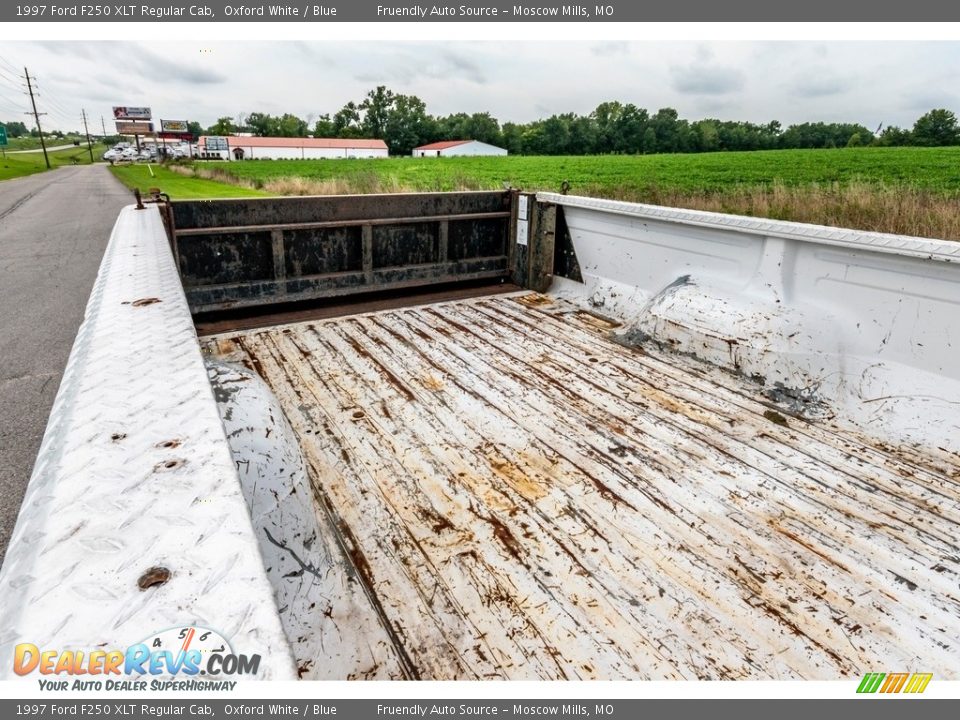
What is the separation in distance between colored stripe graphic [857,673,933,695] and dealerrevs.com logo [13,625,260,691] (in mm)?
1674

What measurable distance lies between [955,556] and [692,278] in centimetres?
233

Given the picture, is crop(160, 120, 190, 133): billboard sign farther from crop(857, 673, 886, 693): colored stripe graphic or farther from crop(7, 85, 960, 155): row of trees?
crop(857, 673, 886, 693): colored stripe graphic

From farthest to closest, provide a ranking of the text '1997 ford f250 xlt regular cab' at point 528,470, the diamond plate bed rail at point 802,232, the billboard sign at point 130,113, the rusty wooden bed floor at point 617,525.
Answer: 1. the billboard sign at point 130,113
2. the diamond plate bed rail at point 802,232
3. the rusty wooden bed floor at point 617,525
4. the text '1997 ford f250 xlt regular cab' at point 528,470

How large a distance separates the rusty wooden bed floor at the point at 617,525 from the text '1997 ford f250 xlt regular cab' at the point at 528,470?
12mm

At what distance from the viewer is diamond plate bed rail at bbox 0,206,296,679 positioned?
2.22 feet

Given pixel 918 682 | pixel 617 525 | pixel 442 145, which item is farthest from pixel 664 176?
pixel 442 145

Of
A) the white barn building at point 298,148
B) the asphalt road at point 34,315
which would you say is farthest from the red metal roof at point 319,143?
the asphalt road at point 34,315

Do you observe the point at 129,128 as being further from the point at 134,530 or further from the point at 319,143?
the point at 134,530

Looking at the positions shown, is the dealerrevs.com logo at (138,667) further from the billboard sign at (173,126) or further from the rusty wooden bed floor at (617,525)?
the billboard sign at (173,126)

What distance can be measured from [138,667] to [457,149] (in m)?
93.5

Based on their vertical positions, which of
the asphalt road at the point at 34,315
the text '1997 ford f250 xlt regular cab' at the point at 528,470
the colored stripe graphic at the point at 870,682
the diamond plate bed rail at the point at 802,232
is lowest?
the asphalt road at the point at 34,315

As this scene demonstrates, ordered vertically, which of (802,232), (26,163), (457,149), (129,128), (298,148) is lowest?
(26,163)

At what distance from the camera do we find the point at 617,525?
7.16 feet

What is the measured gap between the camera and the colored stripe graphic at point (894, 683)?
5.12 ft
